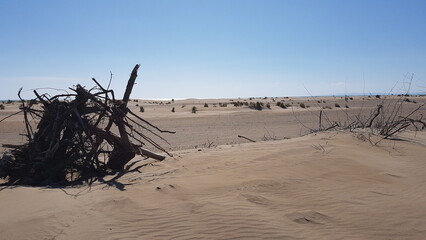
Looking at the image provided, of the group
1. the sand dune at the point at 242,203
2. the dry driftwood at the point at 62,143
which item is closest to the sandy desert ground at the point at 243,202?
the sand dune at the point at 242,203

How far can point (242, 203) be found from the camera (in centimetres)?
424

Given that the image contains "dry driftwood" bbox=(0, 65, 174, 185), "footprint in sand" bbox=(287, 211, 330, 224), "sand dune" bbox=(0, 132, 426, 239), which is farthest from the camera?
"dry driftwood" bbox=(0, 65, 174, 185)

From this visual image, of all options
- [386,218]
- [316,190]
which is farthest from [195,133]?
[386,218]

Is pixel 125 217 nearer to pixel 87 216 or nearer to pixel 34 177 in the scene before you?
pixel 87 216

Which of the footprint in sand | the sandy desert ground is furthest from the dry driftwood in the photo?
the footprint in sand

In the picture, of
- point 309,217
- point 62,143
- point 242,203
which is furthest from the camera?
point 62,143

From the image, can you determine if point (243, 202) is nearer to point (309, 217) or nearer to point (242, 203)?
point (242, 203)

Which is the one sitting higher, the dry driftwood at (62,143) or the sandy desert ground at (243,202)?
the dry driftwood at (62,143)

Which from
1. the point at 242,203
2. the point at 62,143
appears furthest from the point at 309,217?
the point at 62,143

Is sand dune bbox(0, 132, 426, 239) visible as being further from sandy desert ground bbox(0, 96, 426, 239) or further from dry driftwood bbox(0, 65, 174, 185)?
dry driftwood bbox(0, 65, 174, 185)

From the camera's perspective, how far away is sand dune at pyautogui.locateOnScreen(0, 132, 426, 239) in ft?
11.6

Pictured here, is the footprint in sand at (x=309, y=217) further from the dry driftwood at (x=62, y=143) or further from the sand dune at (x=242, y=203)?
the dry driftwood at (x=62, y=143)

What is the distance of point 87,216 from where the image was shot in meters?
3.88

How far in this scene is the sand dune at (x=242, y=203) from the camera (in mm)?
3543
